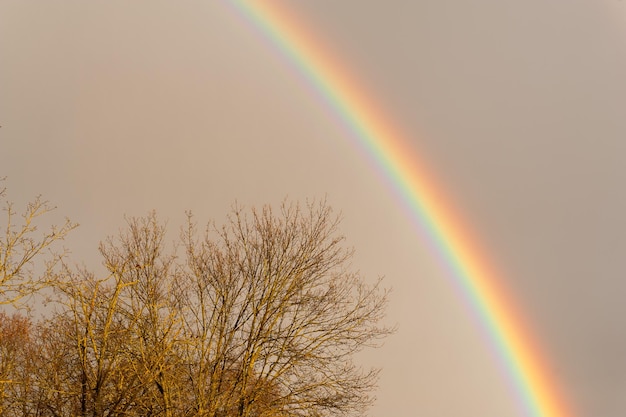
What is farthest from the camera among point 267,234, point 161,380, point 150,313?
point 267,234

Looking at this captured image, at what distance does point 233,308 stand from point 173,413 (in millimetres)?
2423

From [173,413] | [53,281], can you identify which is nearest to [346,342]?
[173,413]

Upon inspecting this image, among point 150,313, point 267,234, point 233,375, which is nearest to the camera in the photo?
point 150,313

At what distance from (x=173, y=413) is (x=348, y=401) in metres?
3.20

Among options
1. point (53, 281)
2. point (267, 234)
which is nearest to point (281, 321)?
point (267, 234)

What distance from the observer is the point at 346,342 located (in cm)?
1187

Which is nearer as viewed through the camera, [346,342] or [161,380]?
[161,380]

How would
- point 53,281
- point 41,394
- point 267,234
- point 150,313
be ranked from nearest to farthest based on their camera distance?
point 53,281 → point 41,394 → point 150,313 → point 267,234

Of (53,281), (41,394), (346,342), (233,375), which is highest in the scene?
(346,342)

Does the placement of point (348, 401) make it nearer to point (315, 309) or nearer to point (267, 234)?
point (315, 309)

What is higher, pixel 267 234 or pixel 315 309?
pixel 267 234

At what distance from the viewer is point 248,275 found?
11898 millimetres

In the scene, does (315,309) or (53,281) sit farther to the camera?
(315,309)

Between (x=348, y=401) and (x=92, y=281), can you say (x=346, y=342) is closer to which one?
(x=348, y=401)
